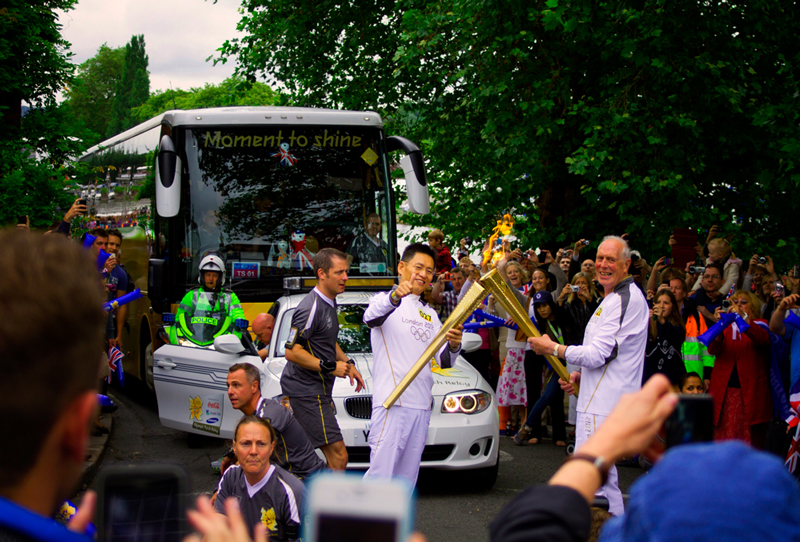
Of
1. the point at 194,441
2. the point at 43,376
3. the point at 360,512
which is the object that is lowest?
the point at 194,441

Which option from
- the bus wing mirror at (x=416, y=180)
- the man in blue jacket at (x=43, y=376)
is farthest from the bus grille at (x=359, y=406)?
the man in blue jacket at (x=43, y=376)

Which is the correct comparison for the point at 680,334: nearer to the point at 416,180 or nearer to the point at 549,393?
the point at 549,393

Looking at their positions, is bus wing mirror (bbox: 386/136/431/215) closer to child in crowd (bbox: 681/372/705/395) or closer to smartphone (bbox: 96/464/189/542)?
child in crowd (bbox: 681/372/705/395)

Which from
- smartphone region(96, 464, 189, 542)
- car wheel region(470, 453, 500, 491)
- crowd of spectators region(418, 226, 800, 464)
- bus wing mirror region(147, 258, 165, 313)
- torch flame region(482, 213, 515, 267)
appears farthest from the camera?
bus wing mirror region(147, 258, 165, 313)

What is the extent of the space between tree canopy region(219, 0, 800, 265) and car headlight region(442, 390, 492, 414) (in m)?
4.61

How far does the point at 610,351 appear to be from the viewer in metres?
5.25

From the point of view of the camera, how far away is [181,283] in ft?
32.1

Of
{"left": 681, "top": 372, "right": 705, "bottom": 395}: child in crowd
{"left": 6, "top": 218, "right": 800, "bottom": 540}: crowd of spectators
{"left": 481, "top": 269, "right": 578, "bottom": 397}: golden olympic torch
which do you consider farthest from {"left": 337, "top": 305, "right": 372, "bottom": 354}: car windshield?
{"left": 681, "top": 372, "right": 705, "bottom": 395}: child in crowd

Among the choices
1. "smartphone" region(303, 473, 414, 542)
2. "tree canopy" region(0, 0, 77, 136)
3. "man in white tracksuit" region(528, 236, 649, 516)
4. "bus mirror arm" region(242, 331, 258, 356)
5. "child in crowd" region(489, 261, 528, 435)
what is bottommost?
"child in crowd" region(489, 261, 528, 435)

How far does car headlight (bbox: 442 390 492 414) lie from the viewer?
7.13 meters

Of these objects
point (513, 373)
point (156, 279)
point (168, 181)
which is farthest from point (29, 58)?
point (513, 373)

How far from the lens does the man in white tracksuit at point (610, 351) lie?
5246mm

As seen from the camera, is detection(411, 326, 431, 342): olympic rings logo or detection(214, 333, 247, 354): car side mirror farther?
detection(214, 333, 247, 354): car side mirror

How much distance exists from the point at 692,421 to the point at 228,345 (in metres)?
6.52
